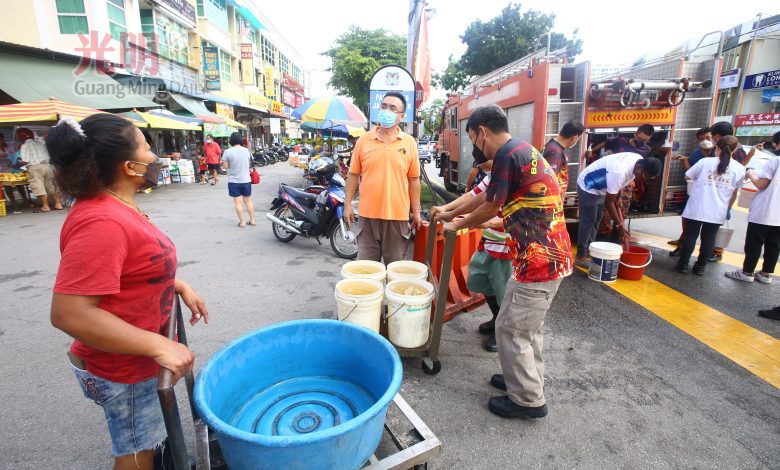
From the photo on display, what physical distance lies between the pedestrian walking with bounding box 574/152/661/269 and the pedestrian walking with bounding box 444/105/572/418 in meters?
3.02

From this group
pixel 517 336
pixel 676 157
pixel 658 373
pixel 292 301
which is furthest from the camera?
pixel 676 157

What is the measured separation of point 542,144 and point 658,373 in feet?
12.2

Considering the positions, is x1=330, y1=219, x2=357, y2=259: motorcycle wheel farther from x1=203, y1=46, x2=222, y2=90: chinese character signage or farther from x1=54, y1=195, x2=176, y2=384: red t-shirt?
x1=203, y1=46, x2=222, y2=90: chinese character signage

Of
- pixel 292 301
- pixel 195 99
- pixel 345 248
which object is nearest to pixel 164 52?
pixel 195 99

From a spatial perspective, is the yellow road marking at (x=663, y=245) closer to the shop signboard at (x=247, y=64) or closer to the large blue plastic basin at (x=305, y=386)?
the large blue plastic basin at (x=305, y=386)

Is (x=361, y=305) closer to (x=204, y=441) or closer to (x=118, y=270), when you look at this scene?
(x=204, y=441)

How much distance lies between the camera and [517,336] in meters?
2.43

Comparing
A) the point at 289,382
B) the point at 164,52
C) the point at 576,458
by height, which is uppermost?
the point at 164,52

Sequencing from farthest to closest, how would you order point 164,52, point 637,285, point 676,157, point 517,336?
point 164,52 < point 676,157 < point 637,285 < point 517,336

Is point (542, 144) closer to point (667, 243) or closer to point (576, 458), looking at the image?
point (667, 243)

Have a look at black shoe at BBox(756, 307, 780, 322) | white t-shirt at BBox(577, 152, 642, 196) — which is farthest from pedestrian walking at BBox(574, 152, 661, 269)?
black shoe at BBox(756, 307, 780, 322)

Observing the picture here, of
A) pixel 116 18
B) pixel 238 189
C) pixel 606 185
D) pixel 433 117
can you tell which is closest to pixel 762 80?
pixel 433 117

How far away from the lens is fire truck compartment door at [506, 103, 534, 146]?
623 centimetres

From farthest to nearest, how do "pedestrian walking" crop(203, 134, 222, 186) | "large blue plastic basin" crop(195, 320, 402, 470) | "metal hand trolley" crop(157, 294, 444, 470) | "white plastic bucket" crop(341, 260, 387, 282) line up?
"pedestrian walking" crop(203, 134, 222, 186)
"white plastic bucket" crop(341, 260, 387, 282)
"large blue plastic basin" crop(195, 320, 402, 470)
"metal hand trolley" crop(157, 294, 444, 470)
